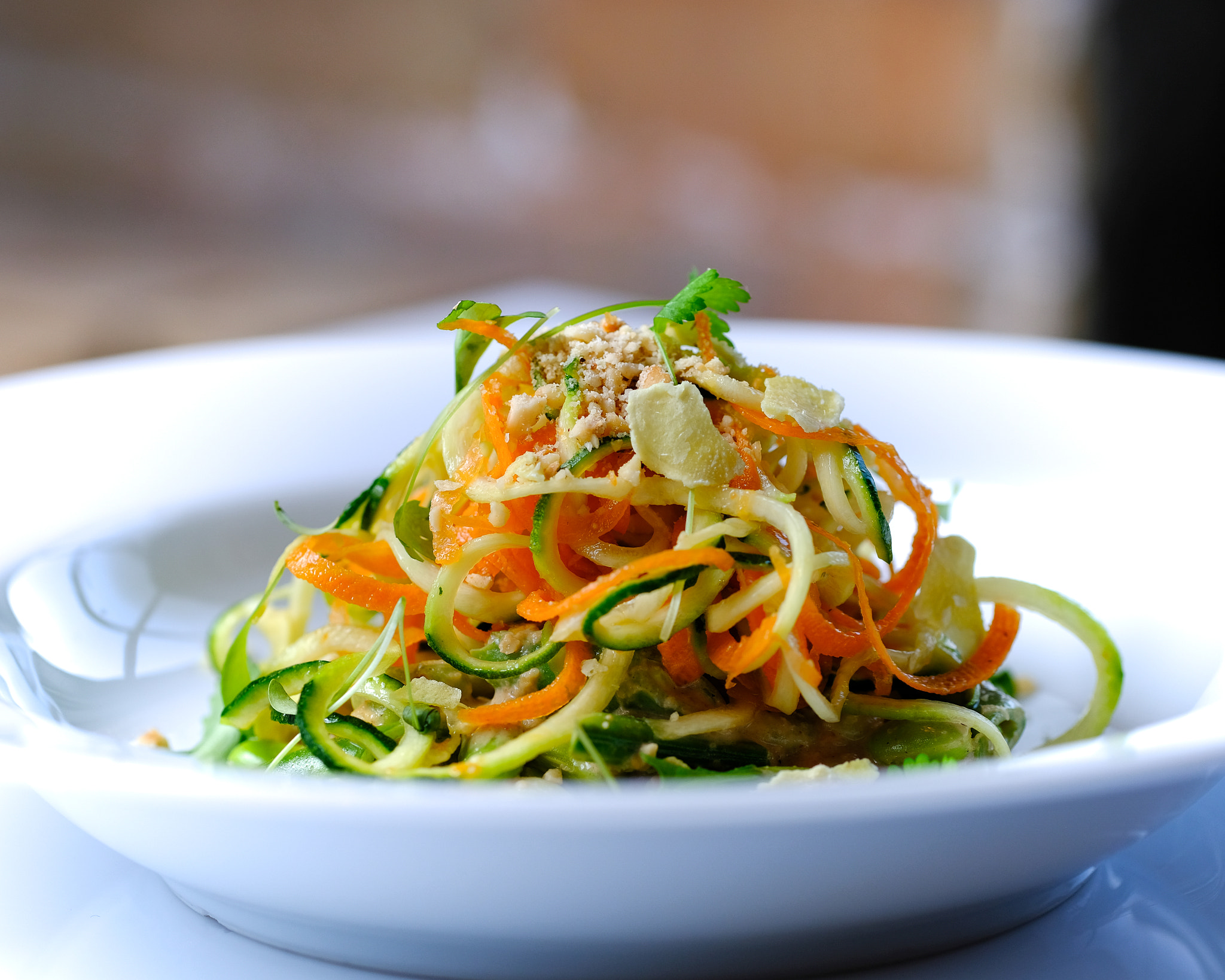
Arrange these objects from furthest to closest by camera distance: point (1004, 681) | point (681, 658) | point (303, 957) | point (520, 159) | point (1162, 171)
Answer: point (520, 159)
point (1162, 171)
point (1004, 681)
point (681, 658)
point (303, 957)

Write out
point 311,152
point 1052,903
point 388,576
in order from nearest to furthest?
point 1052,903 < point 388,576 < point 311,152

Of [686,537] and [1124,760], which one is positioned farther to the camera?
[686,537]

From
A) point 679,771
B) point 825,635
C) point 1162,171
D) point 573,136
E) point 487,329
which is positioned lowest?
point 679,771

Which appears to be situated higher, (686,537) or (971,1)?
(971,1)

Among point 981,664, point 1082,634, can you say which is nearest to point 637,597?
point 981,664

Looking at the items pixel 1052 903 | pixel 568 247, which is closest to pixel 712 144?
pixel 568 247

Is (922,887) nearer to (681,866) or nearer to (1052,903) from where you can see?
(681,866)

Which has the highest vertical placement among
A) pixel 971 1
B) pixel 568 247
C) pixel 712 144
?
pixel 971 1

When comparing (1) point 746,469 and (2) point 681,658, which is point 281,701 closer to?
(2) point 681,658
